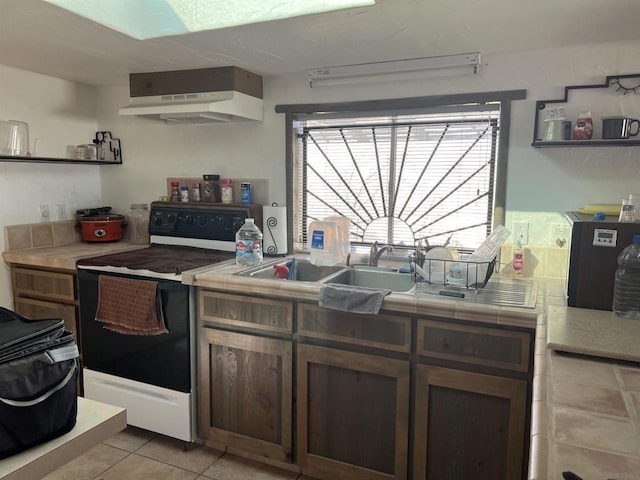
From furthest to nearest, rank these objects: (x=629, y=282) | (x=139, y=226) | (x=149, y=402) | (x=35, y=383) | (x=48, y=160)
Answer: (x=139, y=226) → (x=48, y=160) → (x=149, y=402) → (x=629, y=282) → (x=35, y=383)

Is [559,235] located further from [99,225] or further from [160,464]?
[99,225]

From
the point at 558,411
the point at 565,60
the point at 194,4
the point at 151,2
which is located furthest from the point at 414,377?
the point at 151,2

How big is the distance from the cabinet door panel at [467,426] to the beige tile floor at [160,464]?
672 millimetres

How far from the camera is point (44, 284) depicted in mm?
2691

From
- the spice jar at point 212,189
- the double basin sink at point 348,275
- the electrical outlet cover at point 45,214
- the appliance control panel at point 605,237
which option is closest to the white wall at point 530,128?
the spice jar at point 212,189

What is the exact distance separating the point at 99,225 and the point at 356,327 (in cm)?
199

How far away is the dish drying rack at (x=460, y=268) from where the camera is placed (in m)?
1.98

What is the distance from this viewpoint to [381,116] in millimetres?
2559

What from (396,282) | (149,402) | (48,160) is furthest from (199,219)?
(396,282)

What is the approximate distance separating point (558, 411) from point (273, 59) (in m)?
2.03

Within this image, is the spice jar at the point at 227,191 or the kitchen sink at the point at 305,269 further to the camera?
the spice jar at the point at 227,191

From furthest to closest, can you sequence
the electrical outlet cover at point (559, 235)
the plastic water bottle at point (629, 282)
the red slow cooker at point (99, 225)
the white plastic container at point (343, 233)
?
the red slow cooker at point (99, 225)
the white plastic container at point (343, 233)
the electrical outlet cover at point (559, 235)
the plastic water bottle at point (629, 282)

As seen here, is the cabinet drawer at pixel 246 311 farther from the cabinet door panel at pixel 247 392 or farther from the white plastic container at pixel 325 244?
the white plastic container at pixel 325 244

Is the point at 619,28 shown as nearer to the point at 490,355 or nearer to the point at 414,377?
the point at 490,355
